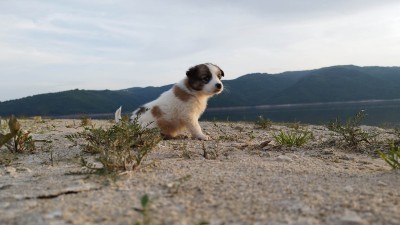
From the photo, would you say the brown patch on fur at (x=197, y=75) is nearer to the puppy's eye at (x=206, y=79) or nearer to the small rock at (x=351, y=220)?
the puppy's eye at (x=206, y=79)

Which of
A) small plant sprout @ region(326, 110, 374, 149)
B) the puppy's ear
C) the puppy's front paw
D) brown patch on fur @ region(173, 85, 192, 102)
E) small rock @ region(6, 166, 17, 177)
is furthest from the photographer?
the puppy's ear

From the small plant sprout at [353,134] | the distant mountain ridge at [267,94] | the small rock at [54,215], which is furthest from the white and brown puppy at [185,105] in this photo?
the distant mountain ridge at [267,94]

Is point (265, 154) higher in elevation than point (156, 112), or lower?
lower

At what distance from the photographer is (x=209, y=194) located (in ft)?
7.69

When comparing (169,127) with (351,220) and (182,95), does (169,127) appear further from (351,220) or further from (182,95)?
(351,220)

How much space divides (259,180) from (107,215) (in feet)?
3.97

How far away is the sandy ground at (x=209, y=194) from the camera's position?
1.94 m

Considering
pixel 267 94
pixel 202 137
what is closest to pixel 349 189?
pixel 202 137

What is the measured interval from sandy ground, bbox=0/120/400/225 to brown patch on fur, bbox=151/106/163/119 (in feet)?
9.32

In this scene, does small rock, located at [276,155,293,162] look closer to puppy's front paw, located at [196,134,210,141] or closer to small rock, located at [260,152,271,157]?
small rock, located at [260,152,271,157]

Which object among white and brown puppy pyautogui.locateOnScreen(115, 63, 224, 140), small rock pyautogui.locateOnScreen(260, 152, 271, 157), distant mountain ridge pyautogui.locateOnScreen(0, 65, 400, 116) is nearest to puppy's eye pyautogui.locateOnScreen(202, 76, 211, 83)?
white and brown puppy pyautogui.locateOnScreen(115, 63, 224, 140)

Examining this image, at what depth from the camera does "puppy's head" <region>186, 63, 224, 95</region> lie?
662cm

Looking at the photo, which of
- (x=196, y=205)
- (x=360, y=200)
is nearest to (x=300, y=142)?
(x=360, y=200)

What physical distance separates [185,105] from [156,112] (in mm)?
522
